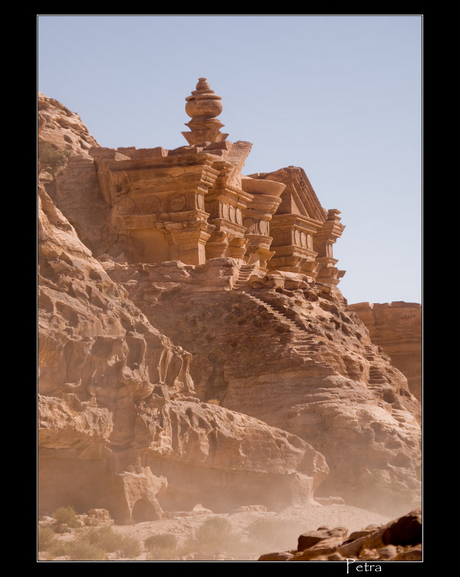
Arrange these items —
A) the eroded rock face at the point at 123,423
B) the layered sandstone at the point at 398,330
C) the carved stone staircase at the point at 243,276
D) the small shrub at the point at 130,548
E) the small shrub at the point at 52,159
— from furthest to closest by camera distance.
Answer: the layered sandstone at the point at 398,330
the small shrub at the point at 52,159
the carved stone staircase at the point at 243,276
the eroded rock face at the point at 123,423
the small shrub at the point at 130,548

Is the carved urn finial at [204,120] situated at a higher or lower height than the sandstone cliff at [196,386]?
higher

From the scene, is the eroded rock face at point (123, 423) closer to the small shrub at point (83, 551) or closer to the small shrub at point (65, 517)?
the small shrub at point (65, 517)

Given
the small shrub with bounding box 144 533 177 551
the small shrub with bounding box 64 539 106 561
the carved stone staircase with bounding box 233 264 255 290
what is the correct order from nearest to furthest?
the small shrub with bounding box 64 539 106 561 < the small shrub with bounding box 144 533 177 551 < the carved stone staircase with bounding box 233 264 255 290

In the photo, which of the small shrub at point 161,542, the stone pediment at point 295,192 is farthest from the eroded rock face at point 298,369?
the stone pediment at point 295,192

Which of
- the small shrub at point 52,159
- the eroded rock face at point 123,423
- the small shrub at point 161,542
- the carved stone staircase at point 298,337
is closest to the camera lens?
the small shrub at point 161,542

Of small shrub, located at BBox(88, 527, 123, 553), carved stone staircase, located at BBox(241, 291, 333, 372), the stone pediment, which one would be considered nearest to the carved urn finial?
the stone pediment

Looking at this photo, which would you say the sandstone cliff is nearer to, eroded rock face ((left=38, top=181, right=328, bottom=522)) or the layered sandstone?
eroded rock face ((left=38, top=181, right=328, bottom=522))
